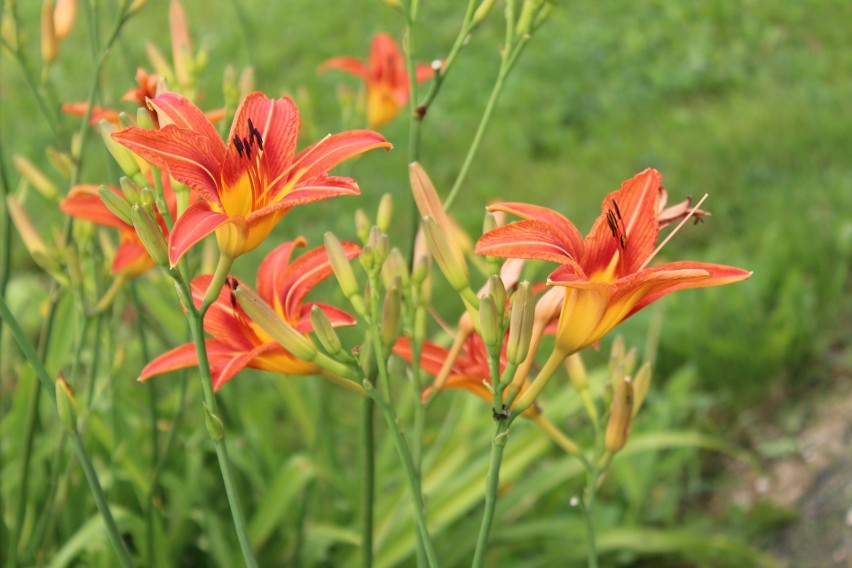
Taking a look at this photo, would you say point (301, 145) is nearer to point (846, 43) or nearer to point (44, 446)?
point (44, 446)

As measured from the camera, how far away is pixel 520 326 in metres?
1.11

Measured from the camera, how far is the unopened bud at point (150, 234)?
1076mm

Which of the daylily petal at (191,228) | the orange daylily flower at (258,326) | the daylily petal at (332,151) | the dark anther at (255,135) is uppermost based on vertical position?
the dark anther at (255,135)

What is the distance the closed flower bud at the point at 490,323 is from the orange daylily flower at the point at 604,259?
6 cm

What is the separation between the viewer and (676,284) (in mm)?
1120

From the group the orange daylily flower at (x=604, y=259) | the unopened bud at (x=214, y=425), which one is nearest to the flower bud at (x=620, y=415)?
the orange daylily flower at (x=604, y=259)

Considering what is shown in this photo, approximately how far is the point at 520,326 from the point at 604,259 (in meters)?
0.17

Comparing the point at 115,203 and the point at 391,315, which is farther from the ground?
the point at 115,203

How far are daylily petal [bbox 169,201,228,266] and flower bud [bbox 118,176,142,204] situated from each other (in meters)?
0.14

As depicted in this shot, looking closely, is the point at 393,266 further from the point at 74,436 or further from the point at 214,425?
the point at 74,436

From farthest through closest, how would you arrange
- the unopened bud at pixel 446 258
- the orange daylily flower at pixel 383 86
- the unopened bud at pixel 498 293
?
the orange daylily flower at pixel 383 86
the unopened bud at pixel 446 258
the unopened bud at pixel 498 293

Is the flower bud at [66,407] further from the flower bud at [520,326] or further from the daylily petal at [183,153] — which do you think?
the flower bud at [520,326]

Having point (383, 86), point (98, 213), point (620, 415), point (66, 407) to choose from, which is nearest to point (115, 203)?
point (66, 407)

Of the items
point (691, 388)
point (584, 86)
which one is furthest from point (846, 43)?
point (691, 388)
